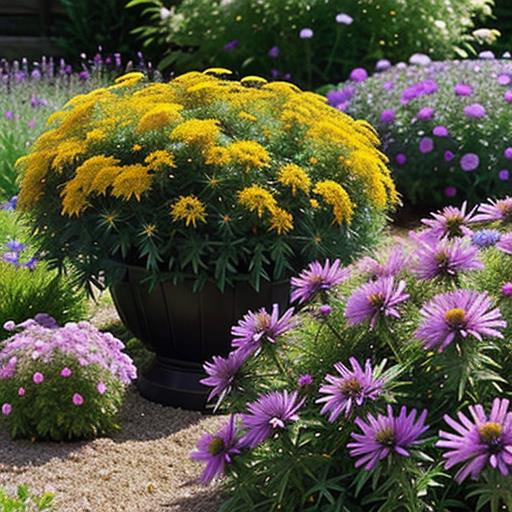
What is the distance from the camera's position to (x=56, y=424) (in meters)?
4.12

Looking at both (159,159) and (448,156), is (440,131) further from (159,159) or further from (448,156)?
(159,159)

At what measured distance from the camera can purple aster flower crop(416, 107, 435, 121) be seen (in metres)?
7.60

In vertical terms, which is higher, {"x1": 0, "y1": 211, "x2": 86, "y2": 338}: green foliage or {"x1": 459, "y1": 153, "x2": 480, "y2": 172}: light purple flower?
{"x1": 0, "y1": 211, "x2": 86, "y2": 338}: green foliage

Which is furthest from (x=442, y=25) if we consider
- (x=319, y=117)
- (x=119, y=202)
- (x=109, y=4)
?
(x=119, y=202)

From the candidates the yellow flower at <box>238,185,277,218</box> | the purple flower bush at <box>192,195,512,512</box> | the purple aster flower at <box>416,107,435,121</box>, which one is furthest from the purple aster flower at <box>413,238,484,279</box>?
the purple aster flower at <box>416,107,435,121</box>

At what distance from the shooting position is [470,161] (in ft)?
24.1

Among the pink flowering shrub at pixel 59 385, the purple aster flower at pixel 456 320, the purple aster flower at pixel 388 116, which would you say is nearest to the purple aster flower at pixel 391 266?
the purple aster flower at pixel 456 320

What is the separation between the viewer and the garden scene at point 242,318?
281cm

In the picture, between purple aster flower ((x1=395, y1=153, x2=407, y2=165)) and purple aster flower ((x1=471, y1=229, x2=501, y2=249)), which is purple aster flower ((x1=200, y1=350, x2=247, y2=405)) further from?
purple aster flower ((x1=395, y1=153, x2=407, y2=165))

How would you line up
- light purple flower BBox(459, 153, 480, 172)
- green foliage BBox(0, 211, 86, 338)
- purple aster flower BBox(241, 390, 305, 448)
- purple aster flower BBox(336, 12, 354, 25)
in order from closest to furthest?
1. purple aster flower BBox(241, 390, 305, 448)
2. green foliage BBox(0, 211, 86, 338)
3. light purple flower BBox(459, 153, 480, 172)
4. purple aster flower BBox(336, 12, 354, 25)

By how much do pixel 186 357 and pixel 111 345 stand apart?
0.38 metres

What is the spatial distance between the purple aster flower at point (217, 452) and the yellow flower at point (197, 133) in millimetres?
1524

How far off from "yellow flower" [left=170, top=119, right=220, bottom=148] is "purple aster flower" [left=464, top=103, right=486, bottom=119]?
362 centimetres

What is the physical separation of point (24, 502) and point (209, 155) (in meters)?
1.50
